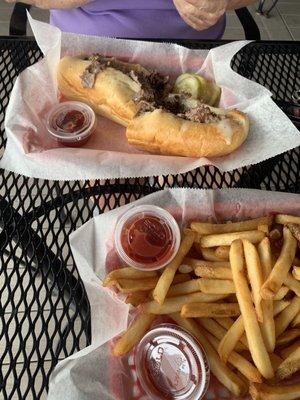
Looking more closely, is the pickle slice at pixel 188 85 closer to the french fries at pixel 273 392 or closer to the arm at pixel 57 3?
the arm at pixel 57 3

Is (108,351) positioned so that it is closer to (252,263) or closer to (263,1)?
(252,263)

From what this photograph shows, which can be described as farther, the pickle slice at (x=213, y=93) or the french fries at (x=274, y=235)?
the pickle slice at (x=213, y=93)

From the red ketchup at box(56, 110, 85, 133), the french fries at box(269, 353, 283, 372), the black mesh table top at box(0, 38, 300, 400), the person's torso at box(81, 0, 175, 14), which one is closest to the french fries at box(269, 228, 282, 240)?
the black mesh table top at box(0, 38, 300, 400)

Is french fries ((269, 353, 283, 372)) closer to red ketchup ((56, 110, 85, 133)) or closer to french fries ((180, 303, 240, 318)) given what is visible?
french fries ((180, 303, 240, 318))

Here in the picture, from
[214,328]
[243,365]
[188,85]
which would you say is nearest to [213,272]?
[214,328]

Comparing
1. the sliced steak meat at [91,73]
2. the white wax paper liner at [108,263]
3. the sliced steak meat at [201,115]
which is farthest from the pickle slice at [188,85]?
the white wax paper liner at [108,263]

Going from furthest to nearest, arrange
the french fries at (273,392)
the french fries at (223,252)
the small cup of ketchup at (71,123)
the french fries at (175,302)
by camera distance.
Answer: the small cup of ketchup at (71,123)
the french fries at (223,252)
the french fries at (175,302)
the french fries at (273,392)
